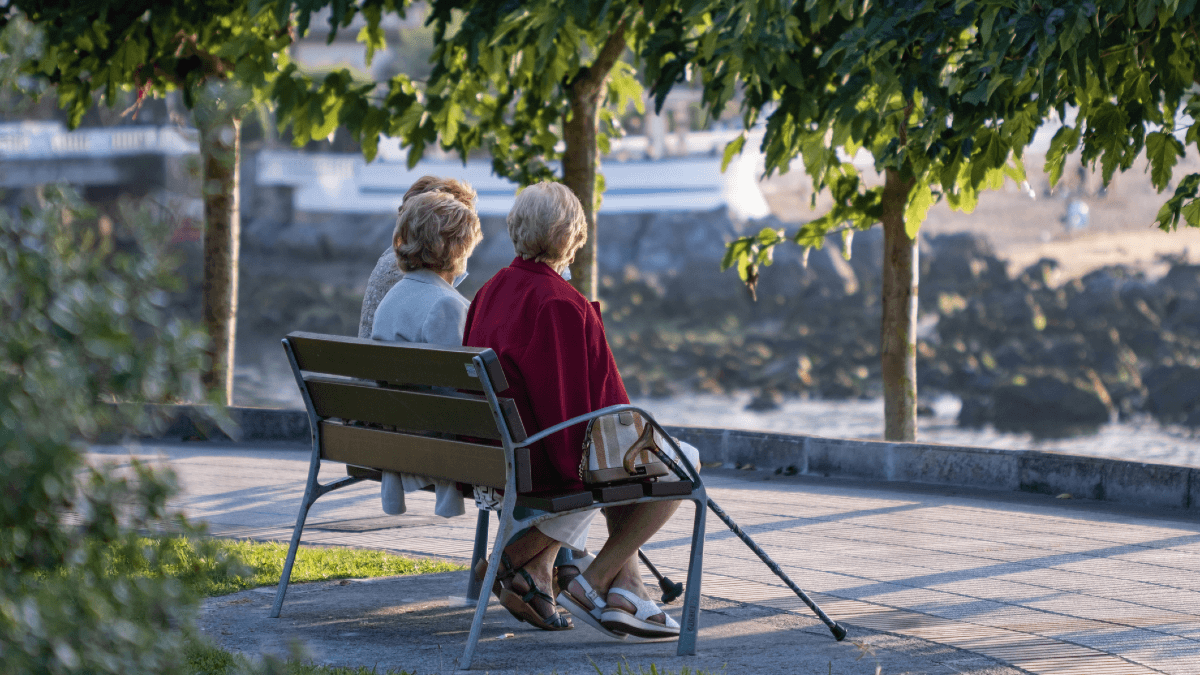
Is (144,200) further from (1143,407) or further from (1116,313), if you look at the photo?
(1116,313)

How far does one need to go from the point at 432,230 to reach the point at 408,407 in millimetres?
663

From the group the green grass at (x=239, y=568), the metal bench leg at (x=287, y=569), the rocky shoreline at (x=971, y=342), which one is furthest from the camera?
the rocky shoreline at (x=971, y=342)

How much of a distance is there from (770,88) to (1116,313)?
40.7m

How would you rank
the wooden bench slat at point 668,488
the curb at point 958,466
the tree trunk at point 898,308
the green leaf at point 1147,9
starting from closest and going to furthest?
the wooden bench slat at point 668,488 < the green leaf at point 1147,9 < the curb at point 958,466 < the tree trunk at point 898,308

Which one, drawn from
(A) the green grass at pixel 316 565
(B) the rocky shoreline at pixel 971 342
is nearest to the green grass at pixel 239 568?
(A) the green grass at pixel 316 565

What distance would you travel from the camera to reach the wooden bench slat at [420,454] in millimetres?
3893

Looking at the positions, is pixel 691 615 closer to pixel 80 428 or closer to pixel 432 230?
pixel 432 230

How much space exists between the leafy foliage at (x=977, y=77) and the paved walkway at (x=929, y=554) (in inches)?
54.4

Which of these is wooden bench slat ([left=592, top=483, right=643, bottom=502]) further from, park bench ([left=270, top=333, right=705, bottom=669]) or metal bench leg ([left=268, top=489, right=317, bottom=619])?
metal bench leg ([left=268, top=489, right=317, bottom=619])

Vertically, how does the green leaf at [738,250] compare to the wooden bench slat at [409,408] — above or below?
above

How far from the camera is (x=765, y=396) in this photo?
37781 millimetres

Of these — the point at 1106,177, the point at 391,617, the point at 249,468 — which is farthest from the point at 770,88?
the point at 249,468

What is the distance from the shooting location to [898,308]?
8.47 metres

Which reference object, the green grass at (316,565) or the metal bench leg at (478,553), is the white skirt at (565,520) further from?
the green grass at (316,565)
